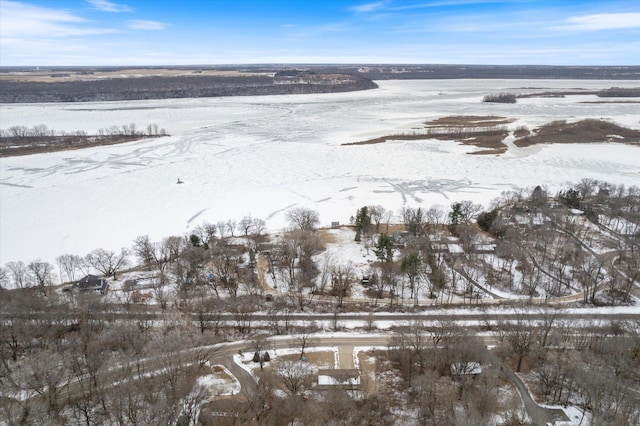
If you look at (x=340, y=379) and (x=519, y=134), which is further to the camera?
(x=519, y=134)

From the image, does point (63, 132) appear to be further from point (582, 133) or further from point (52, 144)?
point (582, 133)

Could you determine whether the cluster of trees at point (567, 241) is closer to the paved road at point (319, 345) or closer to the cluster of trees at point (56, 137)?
the paved road at point (319, 345)

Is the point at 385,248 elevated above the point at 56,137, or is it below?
below

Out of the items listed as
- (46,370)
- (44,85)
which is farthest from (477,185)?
(44,85)

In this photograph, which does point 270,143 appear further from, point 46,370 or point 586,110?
point 586,110

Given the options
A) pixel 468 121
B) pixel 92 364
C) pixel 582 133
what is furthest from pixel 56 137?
pixel 582 133

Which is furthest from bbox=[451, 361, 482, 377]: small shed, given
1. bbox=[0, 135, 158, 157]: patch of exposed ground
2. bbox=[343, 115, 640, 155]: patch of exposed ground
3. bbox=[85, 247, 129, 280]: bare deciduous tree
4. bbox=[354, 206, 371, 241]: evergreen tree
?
bbox=[0, 135, 158, 157]: patch of exposed ground
